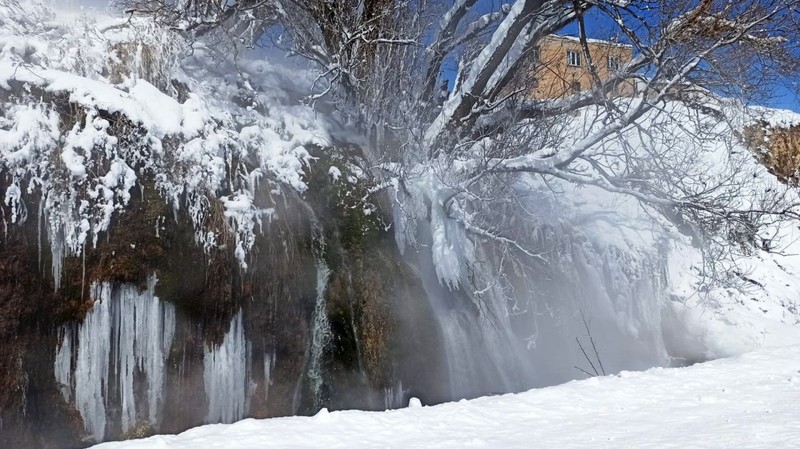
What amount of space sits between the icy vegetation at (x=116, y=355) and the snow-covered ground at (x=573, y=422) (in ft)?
4.80

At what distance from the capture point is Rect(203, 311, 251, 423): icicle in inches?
197

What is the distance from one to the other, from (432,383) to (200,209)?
2923 millimetres

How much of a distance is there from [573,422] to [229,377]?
9.54 feet

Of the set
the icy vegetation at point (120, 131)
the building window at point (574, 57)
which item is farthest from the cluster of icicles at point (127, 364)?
the building window at point (574, 57)

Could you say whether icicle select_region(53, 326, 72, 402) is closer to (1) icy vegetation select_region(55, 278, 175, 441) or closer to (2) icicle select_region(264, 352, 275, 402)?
(1) icy vegetation select_region(55, 278, 175, 441)

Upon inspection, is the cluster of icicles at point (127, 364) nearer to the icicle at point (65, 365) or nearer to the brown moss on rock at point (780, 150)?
the icicle at point (65, 365)

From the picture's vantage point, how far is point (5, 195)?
4547 mm

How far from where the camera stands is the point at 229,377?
5.09m

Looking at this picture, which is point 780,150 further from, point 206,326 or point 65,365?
point 65,365

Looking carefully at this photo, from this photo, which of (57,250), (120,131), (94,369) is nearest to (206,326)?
(94,369)

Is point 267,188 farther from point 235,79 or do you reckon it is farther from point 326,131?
point 235,79

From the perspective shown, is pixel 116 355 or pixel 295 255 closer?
pixel 116 355

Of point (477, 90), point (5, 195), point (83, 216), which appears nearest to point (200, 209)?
point (83, 216)

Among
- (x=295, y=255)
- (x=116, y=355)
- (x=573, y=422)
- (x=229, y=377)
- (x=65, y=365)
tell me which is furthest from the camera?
(x=295, y=255)
